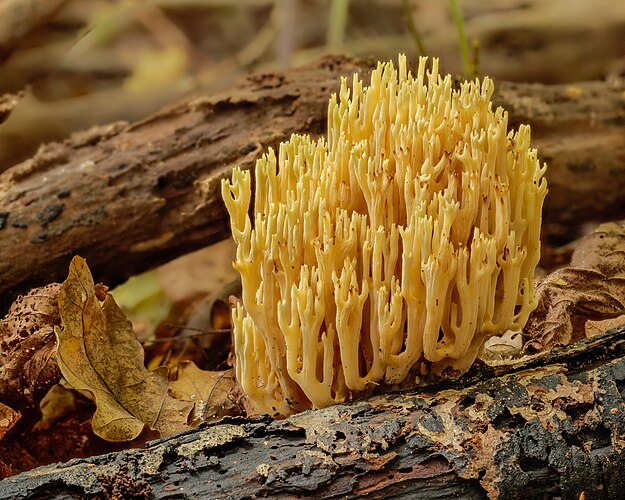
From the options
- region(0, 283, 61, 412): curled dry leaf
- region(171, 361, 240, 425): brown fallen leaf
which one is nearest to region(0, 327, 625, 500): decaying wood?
region(171, 361, 240, 425): brown fallen leaf

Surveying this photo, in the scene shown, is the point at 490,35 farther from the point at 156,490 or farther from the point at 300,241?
the point at 156,490

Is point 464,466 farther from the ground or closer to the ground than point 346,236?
closer to the ground

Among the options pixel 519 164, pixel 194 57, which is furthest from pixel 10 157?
pixel 194 57

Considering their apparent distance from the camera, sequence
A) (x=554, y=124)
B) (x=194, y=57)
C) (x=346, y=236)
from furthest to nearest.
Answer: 1. (x=194, y=57)
2. (x=554, y=124)
3. (x=346, y=236)

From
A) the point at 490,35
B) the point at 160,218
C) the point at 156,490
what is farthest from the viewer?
the point at 490,35

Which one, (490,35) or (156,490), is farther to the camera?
(490,35)

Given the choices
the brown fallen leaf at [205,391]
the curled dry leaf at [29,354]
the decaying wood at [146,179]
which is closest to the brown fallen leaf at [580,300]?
the decaying wood at [146,179]

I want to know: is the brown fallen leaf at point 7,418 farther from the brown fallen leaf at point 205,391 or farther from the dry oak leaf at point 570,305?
the dry oak leaf at point 570,305
